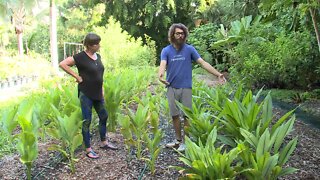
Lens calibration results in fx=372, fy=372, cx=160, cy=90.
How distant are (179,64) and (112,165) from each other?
1188 millimetres

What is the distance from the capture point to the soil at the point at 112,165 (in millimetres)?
3238

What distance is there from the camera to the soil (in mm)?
3238

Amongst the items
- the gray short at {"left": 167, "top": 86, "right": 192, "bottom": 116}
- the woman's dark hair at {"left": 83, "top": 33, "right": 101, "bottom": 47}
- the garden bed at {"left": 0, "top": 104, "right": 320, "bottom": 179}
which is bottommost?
the garden bed at {"left": 0, "top": 104, "right": 320, "bottom": 179}

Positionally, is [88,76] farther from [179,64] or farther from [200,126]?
[200,126]

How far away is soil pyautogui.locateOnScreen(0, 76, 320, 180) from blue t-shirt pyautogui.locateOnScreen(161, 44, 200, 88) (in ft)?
2.40

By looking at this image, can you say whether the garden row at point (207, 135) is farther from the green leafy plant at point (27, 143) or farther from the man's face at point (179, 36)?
the man's face at point (179, 36)

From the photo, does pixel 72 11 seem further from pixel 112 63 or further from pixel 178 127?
pixel 178 127

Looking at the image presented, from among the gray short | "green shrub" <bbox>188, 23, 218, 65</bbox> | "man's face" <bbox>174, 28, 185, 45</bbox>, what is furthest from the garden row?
"green shrub" <bbox>188, 23, 218, 65</bbox>

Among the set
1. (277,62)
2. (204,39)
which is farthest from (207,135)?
(204,39)

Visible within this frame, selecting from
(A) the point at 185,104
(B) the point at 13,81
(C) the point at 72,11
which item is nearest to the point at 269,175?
(A) the point at 185,104

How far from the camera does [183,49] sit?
3777 mm

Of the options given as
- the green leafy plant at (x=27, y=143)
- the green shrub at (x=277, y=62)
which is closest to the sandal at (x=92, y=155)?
the green leafy plant at (x=27, y=143)

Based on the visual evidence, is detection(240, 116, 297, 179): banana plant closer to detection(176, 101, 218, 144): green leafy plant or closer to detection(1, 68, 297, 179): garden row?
detection(1, 68, 297, 179): garden row

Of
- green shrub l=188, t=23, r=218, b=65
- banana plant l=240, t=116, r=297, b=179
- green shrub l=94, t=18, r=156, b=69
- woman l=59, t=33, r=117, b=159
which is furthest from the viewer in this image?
green shrub l=188, t=23, r=218, b=65
